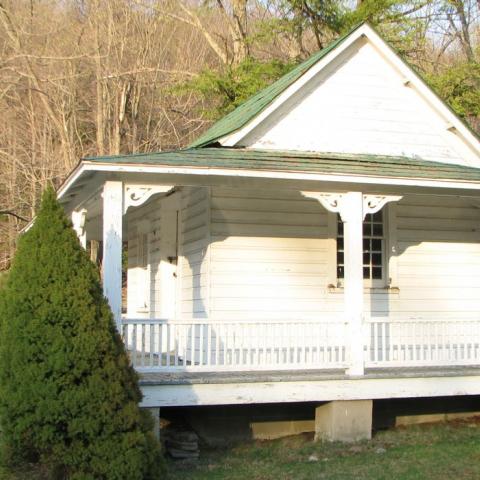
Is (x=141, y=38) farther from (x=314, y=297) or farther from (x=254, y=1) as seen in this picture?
(x=314, y=297)

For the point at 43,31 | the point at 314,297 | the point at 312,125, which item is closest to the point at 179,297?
the point at 314,297

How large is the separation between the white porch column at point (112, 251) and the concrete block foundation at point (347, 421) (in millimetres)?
3442

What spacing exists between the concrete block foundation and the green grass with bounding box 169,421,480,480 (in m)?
0.16

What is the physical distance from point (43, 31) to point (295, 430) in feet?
73.0

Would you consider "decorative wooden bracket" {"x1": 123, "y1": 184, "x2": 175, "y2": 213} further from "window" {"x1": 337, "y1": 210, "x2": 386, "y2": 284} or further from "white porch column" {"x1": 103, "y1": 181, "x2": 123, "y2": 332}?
"window" {"x1": 337, "y1": 210, "x2": 386, "y2": 284}

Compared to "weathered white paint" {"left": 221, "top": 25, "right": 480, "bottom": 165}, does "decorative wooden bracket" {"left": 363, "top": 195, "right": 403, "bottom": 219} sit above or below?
below

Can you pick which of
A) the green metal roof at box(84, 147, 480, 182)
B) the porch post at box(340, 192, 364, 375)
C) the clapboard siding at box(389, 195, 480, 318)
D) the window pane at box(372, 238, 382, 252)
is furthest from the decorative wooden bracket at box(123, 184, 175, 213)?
the clapboard siding at box(389, 195, 480, 318)

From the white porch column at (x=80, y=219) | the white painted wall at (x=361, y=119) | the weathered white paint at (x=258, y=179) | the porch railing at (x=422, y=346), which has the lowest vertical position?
the porch railing at (x=422, y=346)

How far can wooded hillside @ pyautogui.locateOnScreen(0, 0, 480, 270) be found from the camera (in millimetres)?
27859

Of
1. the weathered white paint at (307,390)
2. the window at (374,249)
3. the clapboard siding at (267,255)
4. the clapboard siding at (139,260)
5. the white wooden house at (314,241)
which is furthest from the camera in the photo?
the clapboard siding at (139,260)

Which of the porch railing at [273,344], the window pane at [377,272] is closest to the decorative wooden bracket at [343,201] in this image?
the porch railing at [273,344]

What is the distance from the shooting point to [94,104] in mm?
32969

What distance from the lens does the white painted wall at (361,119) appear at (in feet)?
42.1

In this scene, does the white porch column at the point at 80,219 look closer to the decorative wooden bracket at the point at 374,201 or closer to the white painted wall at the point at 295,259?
the white painted wall at the point at 295,259
